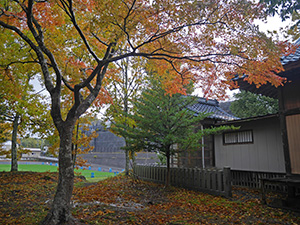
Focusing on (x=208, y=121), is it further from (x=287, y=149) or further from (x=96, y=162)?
(x=96, y=162)

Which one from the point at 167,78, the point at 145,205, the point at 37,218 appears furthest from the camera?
the point at 167,78

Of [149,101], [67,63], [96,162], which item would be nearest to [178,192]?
[149,101]

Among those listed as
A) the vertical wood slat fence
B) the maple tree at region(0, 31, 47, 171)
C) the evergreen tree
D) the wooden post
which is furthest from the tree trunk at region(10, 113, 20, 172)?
the wooden post

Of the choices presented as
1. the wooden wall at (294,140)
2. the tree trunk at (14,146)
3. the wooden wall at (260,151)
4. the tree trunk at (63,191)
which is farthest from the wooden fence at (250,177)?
the tree trunk at (14,146)

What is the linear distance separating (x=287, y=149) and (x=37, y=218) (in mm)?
8060

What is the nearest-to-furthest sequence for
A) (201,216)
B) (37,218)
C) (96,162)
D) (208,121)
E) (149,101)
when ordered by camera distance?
(37,218) → (201,216) → (149,101) → (208,121) → (96,162)

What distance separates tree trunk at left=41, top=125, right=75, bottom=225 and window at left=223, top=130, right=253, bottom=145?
9.98 meters

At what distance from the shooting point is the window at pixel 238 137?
11.9m

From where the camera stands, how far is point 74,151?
13914 millimetres

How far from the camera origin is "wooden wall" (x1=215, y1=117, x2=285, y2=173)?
10539 millimetres

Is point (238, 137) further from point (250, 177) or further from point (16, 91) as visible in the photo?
point (16, 91)

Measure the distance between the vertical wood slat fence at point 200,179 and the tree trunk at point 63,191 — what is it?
20.6 ft

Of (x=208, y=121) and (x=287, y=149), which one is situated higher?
(x=208, y=121)

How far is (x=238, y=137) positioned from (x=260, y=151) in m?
1.49
